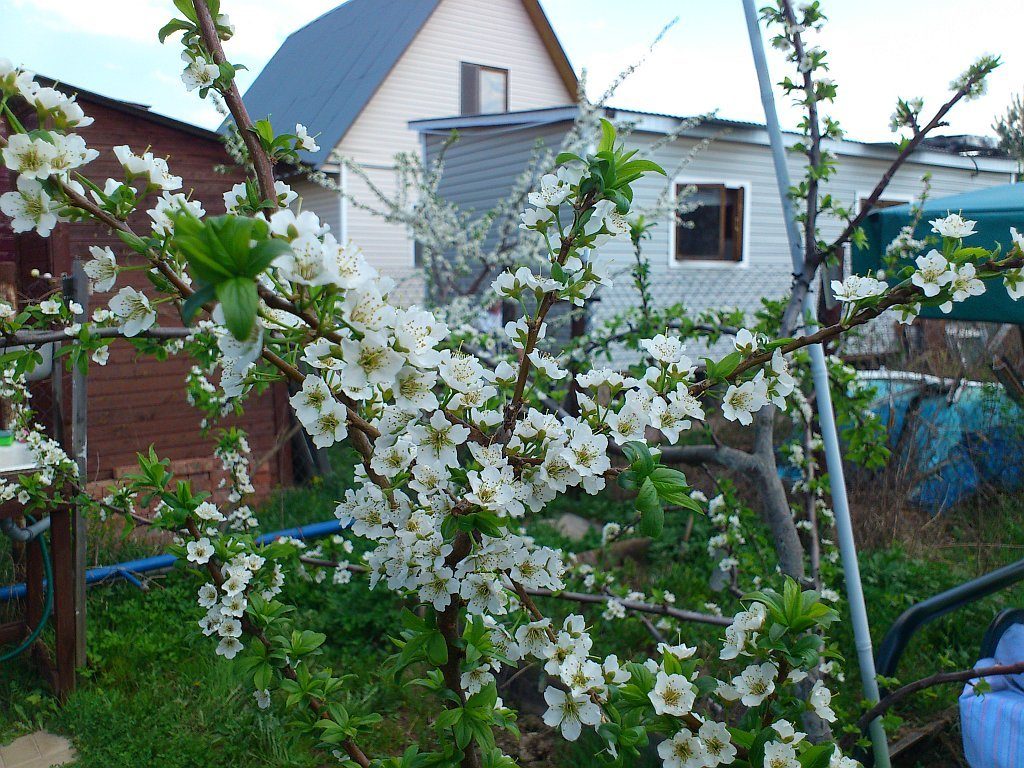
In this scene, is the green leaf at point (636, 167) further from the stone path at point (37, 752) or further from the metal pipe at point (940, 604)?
the stone path at point (37, 752)

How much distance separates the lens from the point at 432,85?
16609 mm

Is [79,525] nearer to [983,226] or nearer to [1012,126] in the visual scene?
[983,226]

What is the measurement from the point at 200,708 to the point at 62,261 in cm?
330

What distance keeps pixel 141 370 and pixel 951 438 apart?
5739mm

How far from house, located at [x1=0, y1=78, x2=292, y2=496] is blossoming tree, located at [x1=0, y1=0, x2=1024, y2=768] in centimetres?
415

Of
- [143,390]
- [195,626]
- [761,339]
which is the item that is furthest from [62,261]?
[761,339]

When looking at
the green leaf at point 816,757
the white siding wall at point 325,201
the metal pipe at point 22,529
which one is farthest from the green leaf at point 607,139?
the white siding wall at point 325,201

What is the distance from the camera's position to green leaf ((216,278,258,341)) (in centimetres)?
89

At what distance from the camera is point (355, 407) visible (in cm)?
149

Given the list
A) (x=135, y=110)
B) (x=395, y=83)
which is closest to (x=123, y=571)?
(x=135, y=110)

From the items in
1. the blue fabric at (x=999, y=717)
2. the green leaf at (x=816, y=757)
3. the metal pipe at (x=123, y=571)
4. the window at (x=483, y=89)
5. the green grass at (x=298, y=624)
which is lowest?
the green grass at (x=298, y=624)

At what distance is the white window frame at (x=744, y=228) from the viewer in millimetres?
11430

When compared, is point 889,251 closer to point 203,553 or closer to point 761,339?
point 761,339

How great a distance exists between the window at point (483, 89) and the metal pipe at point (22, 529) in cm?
1487
